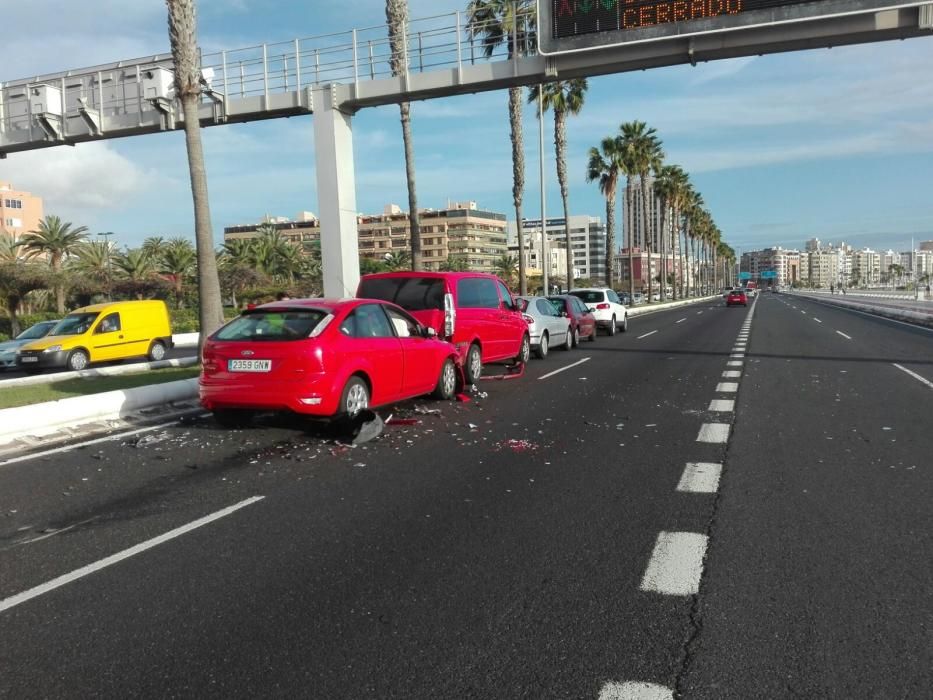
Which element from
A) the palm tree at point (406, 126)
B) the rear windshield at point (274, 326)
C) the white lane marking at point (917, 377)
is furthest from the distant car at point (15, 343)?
the white lane marking at point (917, 377)

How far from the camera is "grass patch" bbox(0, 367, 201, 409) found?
1084 cm

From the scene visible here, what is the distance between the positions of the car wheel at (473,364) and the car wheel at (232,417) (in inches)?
163

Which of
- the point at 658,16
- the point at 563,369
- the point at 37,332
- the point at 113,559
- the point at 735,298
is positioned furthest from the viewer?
the point at 735,298

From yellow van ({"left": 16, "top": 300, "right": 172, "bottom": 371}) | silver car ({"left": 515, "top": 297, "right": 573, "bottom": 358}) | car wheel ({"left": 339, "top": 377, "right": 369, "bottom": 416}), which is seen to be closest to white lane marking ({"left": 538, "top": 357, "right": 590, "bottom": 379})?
silver car ({"left": 515, "top": 297, "right": 573, "bottom": 358})

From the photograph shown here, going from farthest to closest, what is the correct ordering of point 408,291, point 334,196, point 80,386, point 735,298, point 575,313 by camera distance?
1. point 735,298
2. point 575,313
3. point 334,196
4. point 80,386
5. point 408,291

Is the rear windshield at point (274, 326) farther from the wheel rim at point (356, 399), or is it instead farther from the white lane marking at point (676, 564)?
the white lane marking at point (676, 564)

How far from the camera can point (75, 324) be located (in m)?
19.3

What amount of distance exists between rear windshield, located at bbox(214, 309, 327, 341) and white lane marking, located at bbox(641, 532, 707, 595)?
16.5 feet

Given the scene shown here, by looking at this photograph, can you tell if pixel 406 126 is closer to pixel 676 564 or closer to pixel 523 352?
pixel 523 352

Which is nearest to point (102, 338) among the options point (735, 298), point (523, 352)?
point (523, 352)

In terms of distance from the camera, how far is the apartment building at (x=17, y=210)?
11050cm

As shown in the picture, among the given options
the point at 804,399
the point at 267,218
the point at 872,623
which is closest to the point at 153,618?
the point at 872,623

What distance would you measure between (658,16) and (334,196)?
26.1 feet

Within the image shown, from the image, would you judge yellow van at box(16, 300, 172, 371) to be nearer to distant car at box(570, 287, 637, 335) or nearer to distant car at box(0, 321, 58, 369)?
distant car at box(0, 321, 58, 369)
